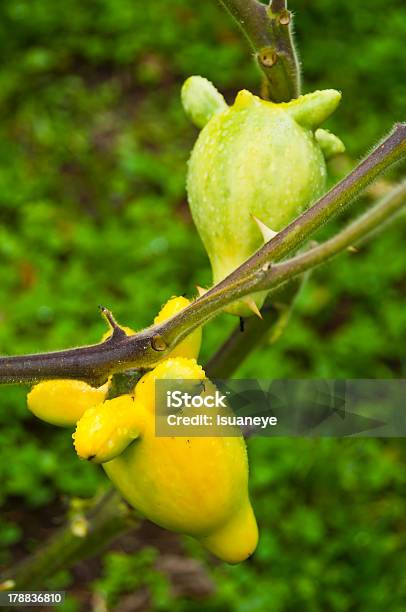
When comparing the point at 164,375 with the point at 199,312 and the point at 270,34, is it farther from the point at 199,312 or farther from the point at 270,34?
the point at 270,34

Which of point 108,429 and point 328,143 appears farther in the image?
point 328,143

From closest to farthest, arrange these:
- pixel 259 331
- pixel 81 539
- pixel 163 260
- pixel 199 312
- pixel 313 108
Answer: pixel 199 312 < pixel 313 108 < pixel 259 331 < pixel 81 539 < pixel 163 260

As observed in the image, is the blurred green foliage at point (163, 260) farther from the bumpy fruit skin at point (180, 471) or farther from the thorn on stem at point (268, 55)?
the thorn on stem at point (268, 55)

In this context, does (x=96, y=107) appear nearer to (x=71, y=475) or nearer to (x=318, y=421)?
(x=71, y=475)

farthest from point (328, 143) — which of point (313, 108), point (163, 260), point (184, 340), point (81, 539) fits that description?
point (163, 260)

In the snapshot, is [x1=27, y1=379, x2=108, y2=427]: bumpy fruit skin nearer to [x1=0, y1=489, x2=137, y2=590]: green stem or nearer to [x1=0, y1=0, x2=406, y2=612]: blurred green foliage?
[x1=0, y1=489, x2=137, y2=590]: green stem

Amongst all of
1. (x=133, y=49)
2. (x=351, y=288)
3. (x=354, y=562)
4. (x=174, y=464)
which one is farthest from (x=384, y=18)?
(x=174, y=464)

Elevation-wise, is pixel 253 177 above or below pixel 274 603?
above
